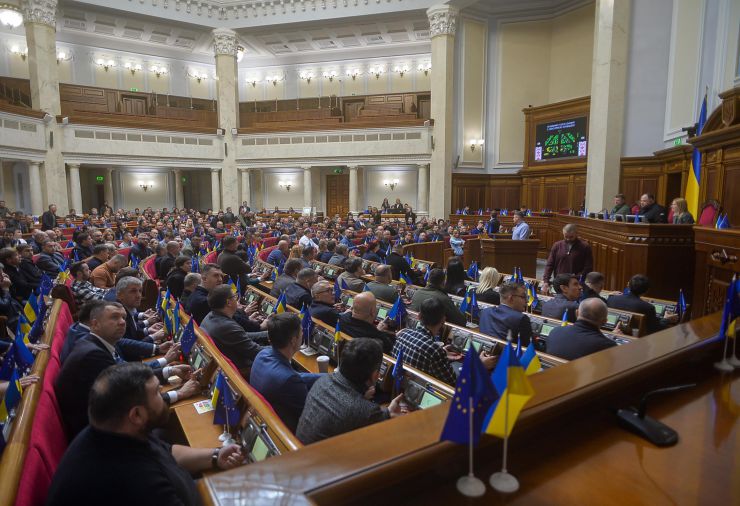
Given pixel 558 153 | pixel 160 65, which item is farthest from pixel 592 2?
pixel 160 65

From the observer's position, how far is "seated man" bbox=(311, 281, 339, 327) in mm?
4156

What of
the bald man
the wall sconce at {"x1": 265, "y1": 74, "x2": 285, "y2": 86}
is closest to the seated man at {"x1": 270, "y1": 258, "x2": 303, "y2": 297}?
the bald man

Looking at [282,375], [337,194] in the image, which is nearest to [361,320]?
[282,375]

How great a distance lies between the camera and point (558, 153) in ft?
50.7

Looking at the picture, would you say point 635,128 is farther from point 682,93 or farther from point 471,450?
point 471,450

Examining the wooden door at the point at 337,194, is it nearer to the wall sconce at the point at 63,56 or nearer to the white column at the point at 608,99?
the white column at the point at 608,99

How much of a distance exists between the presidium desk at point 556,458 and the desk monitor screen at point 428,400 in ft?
3.29

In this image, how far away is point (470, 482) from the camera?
3.64 ft

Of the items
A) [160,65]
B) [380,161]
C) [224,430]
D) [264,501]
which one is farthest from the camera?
[160,65]

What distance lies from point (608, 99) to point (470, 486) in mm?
12120

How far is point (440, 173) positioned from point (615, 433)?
16.4 metres

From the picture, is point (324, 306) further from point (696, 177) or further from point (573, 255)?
point (696, 177)

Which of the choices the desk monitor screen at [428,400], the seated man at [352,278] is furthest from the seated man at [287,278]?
the desk monitor screen at [428,400]

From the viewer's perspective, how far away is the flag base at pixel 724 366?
1.81 meters
